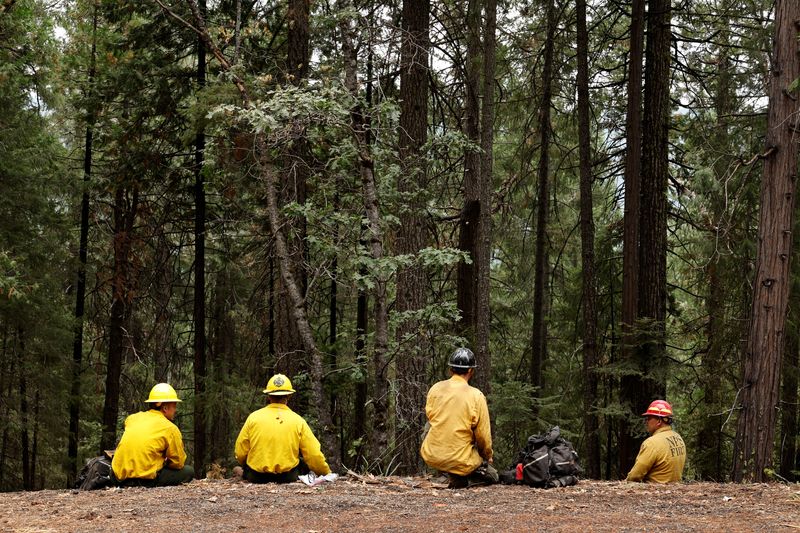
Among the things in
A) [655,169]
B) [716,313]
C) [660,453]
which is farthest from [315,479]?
[716,313]

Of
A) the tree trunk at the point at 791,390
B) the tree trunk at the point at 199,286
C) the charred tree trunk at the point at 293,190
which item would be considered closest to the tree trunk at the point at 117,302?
the tree trunk at the point at 199,286

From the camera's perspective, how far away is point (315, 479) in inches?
353

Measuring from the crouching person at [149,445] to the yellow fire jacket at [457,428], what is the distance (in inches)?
115

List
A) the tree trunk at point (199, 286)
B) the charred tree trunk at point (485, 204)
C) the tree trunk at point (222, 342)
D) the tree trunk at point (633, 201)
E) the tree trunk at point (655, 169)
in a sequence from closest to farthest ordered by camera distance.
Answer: the charred tree trunk at point (485, 204) → the tree trunk at point (633, 201) → the tree trunk at point (655, 169) → the tree trunk at point (199, 286) → the tree trunk at point (222, 342)

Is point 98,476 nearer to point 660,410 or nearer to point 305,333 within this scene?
point 305,333

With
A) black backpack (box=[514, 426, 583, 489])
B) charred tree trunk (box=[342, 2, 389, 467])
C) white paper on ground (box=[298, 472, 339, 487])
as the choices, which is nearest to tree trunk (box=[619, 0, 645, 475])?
charred tree trunk (box=[342, 2, 389, 467])

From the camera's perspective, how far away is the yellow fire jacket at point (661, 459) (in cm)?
920

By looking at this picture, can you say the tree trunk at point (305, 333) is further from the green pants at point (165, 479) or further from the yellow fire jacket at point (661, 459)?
the yellow fire jacket at point (661, 459)

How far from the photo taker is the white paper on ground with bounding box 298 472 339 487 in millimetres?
8834

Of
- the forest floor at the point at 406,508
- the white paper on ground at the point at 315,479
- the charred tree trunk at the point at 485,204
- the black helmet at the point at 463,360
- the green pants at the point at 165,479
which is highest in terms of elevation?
the charred tree trunk at the point at 485,204

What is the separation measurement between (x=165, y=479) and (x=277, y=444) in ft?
4.62

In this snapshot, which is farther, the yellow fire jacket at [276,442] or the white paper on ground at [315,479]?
the yellow fire jacket at [276,442]

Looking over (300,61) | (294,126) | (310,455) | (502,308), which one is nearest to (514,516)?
(310,455)

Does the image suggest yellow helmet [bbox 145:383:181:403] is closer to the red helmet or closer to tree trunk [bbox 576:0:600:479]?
the red helmet
